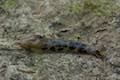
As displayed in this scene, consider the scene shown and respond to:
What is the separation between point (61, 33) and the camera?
3.36 metres

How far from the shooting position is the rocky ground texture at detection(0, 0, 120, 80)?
9.90 ft

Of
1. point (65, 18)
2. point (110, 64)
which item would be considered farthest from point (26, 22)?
point (110, 64)

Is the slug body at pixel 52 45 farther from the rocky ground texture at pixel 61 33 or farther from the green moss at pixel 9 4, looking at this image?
the green moss at pixel 9 4

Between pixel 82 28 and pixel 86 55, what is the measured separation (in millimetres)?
323

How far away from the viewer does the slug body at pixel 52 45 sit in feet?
10.5

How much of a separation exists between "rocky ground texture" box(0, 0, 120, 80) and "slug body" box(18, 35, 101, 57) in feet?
0.20

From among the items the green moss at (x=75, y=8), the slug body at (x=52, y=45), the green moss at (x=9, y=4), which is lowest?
the slug body at (x=52, y=45)

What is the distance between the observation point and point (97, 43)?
323 centimetres

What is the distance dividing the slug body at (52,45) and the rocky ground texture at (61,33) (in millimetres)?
62

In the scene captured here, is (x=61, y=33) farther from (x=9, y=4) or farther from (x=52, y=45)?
(x=9, y=4)

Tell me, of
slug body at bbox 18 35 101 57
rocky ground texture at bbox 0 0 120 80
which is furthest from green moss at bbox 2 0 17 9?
slug body at bbox 18 35 101 57

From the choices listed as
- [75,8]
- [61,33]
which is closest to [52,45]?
[61,33]

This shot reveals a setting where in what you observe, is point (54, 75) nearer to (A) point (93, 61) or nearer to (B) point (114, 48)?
(A) point (93, 61)

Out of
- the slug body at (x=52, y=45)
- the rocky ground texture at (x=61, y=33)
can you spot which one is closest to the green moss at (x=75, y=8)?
the rocky ground texture at (x=61, y=33)
